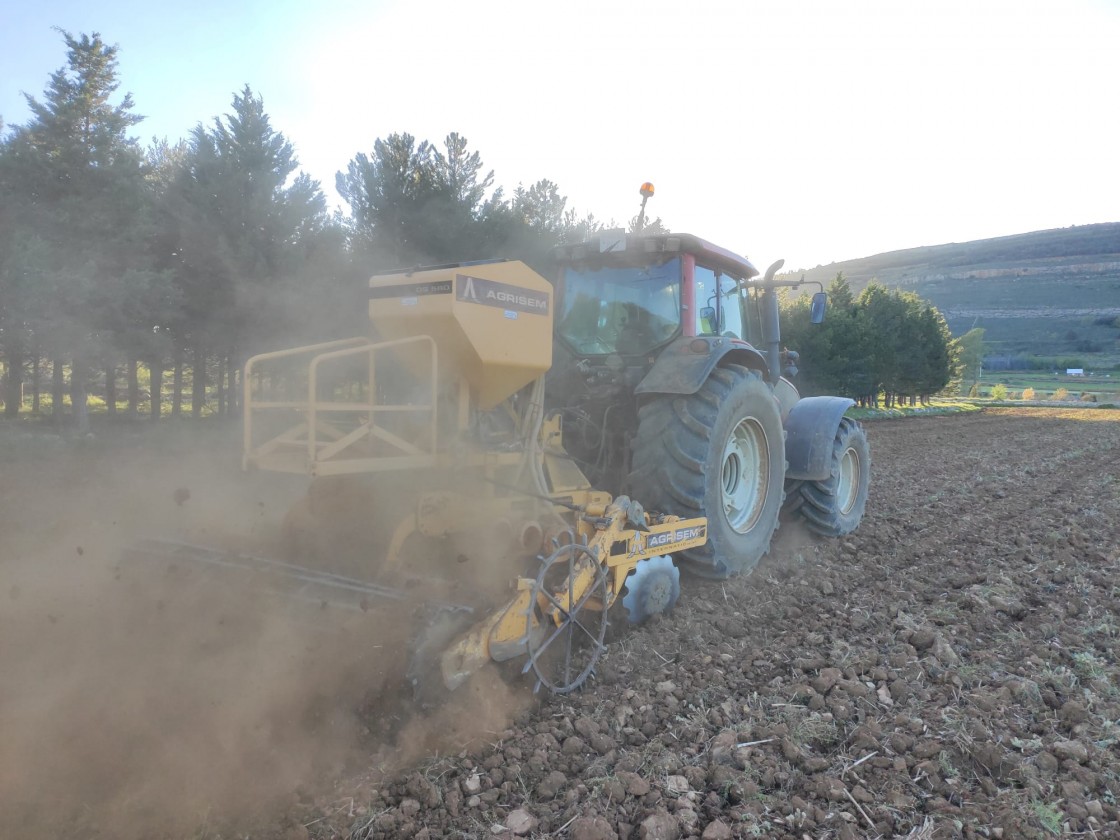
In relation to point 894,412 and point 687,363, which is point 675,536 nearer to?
point 687,363

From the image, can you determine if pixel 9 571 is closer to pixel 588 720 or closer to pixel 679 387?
pixel 588 720

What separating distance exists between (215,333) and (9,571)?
1168cm

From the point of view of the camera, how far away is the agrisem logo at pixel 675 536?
3.98m

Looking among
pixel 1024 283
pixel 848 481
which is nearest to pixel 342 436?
pixel 848 481

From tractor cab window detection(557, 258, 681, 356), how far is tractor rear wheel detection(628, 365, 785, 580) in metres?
0.54

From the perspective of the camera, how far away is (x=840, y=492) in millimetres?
6570

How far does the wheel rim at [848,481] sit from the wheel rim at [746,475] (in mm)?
1667

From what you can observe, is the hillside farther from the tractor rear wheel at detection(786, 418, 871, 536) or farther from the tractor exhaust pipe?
the tractor exhaust pipe

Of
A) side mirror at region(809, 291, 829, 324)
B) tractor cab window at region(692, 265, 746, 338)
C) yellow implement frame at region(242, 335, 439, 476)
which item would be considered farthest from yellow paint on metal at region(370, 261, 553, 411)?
side mirror at region(809, 291, 829, 324)

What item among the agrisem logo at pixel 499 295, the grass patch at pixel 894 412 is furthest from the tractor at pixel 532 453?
the grass patch at pixel 894 412

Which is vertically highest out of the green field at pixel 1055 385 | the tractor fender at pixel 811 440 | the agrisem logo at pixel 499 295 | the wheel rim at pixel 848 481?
the green field at pixel 1055 385

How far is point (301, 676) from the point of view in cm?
297

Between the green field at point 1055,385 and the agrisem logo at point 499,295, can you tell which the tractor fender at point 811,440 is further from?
the green field at point 1055,385

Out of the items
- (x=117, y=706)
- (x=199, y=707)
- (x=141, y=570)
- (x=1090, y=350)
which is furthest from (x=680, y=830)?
(x=1090, y=350)
